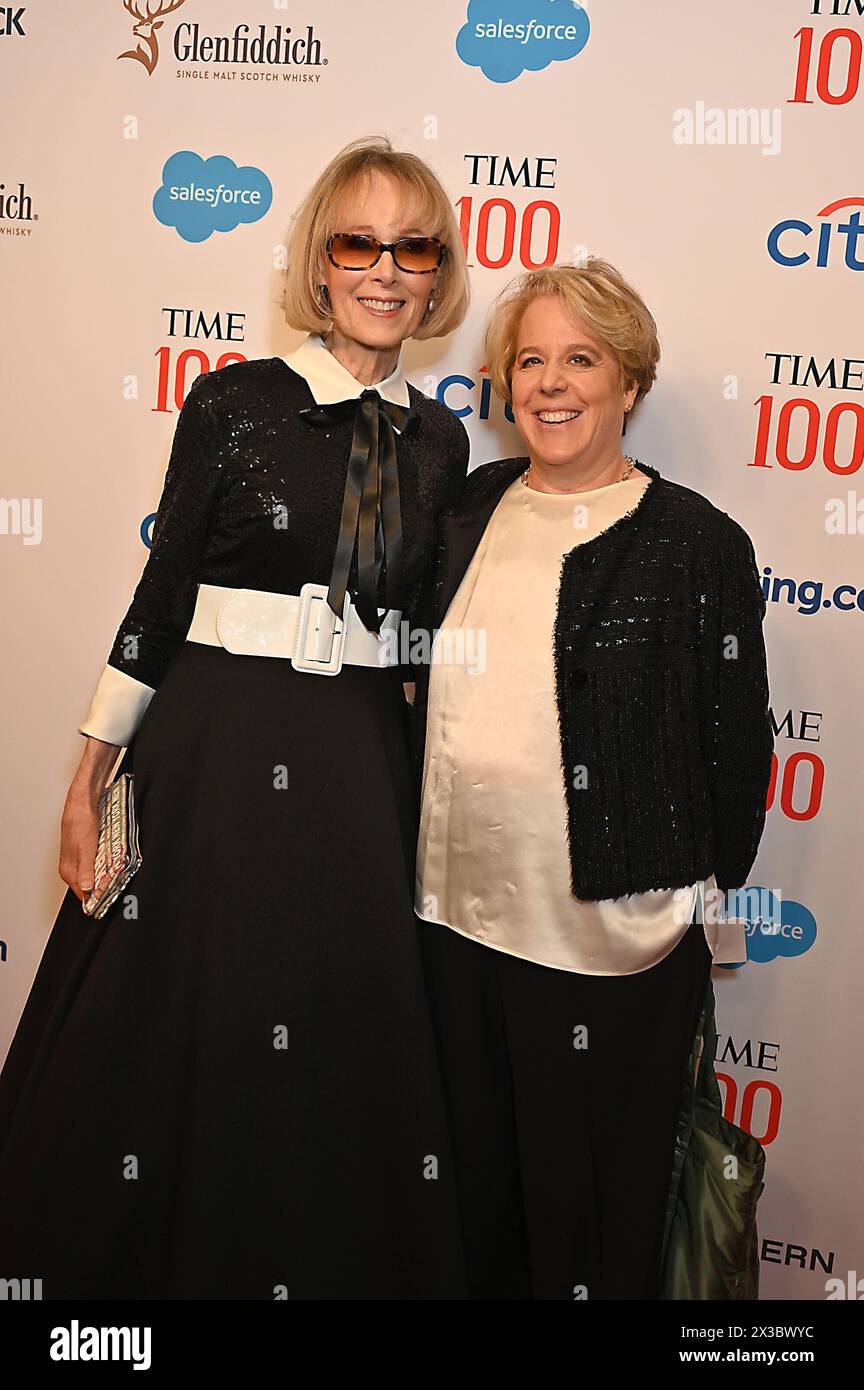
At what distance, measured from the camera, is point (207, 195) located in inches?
89.8

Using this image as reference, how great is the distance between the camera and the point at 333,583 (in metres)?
1.73

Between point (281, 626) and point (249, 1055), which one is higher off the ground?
point (281, 626)

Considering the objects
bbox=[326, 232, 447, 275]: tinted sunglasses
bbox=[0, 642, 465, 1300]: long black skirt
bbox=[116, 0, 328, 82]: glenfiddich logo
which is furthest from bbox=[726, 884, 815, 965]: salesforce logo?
bbox=[116, 0, 328, 82]: glenfiddich logo

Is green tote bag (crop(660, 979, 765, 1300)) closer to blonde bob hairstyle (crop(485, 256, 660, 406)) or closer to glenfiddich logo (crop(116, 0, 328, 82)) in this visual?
blonde bob hairstyle (crop(485, 256, 660, 406))

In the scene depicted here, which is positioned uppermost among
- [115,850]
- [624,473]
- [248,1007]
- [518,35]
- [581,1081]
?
[518,35]

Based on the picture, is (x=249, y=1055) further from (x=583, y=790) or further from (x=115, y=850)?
(x=583, y=790)

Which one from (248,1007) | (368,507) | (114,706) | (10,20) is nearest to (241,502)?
(368,507)

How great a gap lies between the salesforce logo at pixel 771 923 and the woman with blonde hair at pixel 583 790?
18.0 inches

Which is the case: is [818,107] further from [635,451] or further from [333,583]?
[333,583]

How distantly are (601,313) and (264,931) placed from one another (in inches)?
40.8

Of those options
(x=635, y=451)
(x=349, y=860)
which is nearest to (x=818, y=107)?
(x=635, y=451)

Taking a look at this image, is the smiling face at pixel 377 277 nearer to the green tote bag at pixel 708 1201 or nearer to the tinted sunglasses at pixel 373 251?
the tinted sunglasses at pixel 373 251

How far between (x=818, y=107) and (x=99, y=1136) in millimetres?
2070

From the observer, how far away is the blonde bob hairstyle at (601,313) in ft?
5.90
